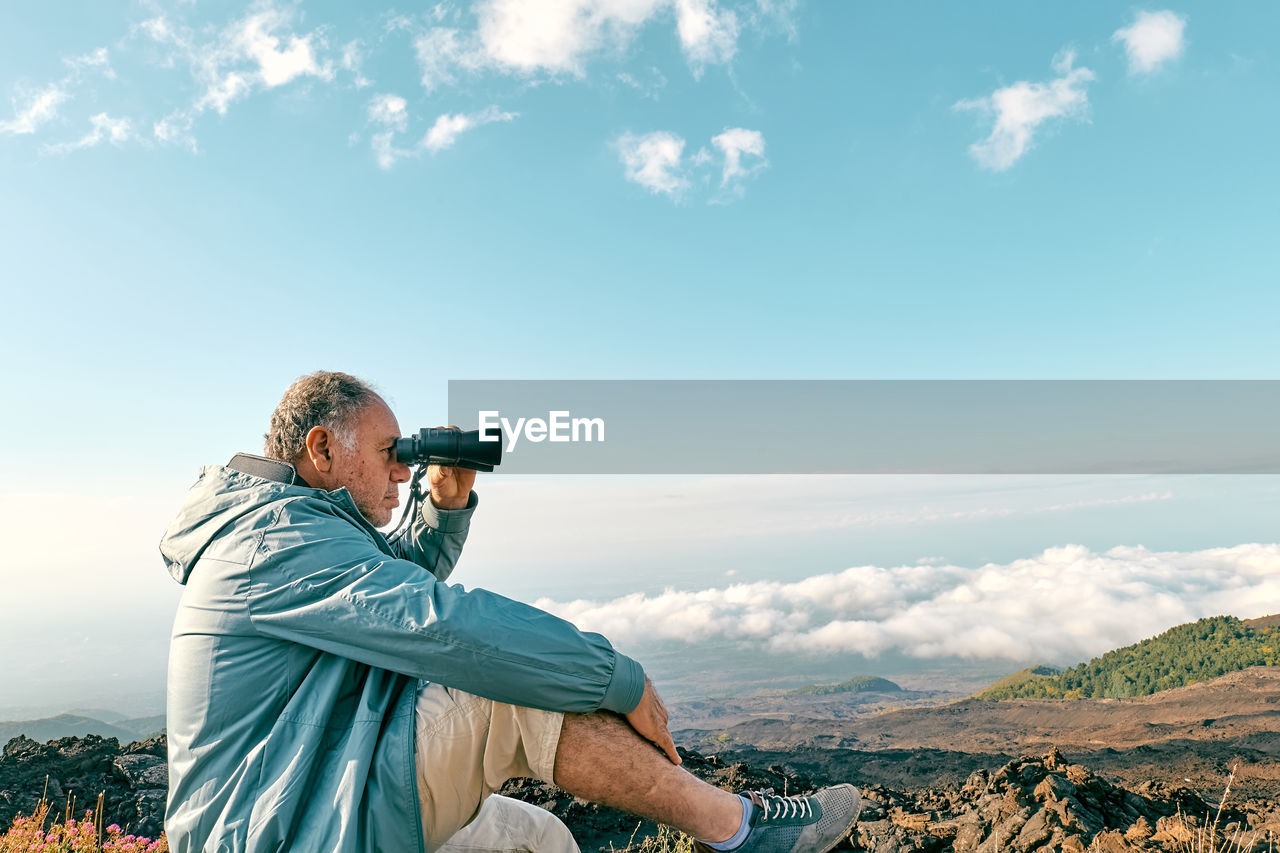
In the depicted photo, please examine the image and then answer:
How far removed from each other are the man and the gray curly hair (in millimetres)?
449

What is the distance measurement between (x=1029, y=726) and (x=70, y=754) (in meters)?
9.95

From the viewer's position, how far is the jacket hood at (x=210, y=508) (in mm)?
2381

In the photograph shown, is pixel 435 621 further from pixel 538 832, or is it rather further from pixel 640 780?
pixel 538 832

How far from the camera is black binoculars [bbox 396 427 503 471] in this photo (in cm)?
310

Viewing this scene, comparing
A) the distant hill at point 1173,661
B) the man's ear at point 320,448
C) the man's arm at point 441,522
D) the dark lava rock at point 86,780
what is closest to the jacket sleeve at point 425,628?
the man's ear at point 320,448

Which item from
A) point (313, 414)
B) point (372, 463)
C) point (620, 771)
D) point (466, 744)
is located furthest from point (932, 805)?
point (313, 414)

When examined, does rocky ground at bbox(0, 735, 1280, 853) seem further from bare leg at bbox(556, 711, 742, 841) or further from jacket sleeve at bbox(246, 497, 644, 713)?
jacket sleeve at bbox(246, 497, 644, 713)

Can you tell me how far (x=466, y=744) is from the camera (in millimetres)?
2154

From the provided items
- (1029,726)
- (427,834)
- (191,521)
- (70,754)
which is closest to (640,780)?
(427,834)

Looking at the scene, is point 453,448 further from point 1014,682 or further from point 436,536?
point 1014,682

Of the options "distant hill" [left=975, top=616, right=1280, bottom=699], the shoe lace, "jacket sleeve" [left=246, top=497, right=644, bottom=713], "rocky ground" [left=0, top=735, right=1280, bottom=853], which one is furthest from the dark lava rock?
"distant hill" [left=975, top=616, right=1280, bottom=699]

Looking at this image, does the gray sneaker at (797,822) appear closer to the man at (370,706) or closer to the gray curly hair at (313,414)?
the man at (370,706)

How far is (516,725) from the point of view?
2.17 meters

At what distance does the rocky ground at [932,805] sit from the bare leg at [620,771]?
2463 millimetres
